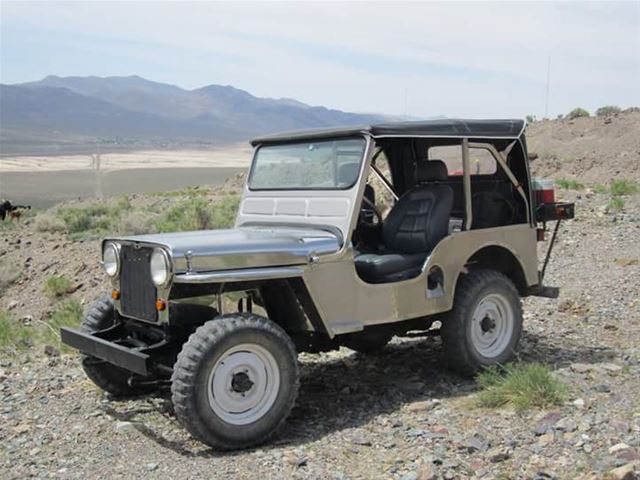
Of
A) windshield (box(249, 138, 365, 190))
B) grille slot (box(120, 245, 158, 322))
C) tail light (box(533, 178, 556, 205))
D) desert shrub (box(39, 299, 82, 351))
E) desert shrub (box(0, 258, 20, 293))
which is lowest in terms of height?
desert shrub (box(0, 258, 20, 293))

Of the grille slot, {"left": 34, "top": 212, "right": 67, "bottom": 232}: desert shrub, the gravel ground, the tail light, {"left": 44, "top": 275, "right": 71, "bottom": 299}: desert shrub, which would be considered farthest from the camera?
{"left": 34, "top": 212, "right": 67, "bottom": 232}: desert shrub

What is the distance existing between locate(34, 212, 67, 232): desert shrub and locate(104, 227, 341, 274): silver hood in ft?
51.6

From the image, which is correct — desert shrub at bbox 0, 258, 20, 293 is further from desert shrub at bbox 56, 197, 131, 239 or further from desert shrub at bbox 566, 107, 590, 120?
desert shrub at bbox 566, 107, 590, 120

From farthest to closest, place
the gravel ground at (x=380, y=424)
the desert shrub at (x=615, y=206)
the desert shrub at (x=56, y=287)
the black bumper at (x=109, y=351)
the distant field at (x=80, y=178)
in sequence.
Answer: the distant field at (x=80, y=178) < the desert shrub at (x=56, y=287) < the desert shrub at (x=615, y=206) < the black bumper at (x=109, y=351) < the gravel ground at (x=380, y=424)

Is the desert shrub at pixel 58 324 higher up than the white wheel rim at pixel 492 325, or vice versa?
the white wheel rim at pixel 492 325

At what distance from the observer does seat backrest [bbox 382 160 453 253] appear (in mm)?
6961

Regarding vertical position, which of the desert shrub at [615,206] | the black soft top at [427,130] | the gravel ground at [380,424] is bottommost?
the gravel ground at [380,424]

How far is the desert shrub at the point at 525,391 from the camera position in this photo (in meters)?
5.95

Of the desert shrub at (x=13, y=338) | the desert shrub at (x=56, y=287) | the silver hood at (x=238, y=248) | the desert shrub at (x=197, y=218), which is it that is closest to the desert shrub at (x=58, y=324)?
the desert shrub at (x=13, y=338)

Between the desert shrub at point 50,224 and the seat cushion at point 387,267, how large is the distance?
15.8 meters

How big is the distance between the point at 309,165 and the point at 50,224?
51.9ft

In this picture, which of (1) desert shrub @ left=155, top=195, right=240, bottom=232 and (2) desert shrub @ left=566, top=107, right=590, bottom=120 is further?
(2) desert shrub @ left=566, top=107, right=590, bottom=120

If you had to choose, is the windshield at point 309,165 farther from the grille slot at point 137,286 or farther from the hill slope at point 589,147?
the hill slope at point 589,147

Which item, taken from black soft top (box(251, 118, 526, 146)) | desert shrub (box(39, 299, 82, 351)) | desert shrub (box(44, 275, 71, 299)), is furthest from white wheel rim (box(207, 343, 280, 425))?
desert shrub (box(44, 275, 71, 299))
